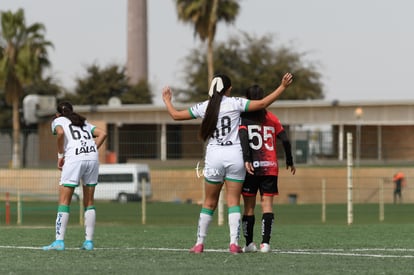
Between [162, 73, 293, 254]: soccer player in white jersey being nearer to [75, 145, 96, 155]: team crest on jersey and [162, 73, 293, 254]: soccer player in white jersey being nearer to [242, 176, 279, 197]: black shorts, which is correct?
[242, 176, 279, 197]: black shorts

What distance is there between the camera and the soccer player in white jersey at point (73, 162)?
43.0ft

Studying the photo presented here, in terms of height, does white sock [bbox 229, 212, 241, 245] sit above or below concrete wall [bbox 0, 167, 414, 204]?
above

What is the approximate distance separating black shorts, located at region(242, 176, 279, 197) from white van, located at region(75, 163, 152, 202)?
1356 inches

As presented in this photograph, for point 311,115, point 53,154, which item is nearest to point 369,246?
point 53,154

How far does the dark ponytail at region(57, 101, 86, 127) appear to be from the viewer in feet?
43.3

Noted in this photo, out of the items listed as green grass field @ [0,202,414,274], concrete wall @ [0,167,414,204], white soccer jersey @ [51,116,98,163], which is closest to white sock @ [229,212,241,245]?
green grass field @ [0,202,414,274]

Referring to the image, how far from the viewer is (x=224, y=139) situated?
39.7 ft

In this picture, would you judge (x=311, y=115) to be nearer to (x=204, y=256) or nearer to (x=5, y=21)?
(x=5, y=21)

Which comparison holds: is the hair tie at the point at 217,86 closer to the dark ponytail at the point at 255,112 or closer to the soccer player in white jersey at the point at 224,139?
the soccer player in white jersey at the point at 224,139

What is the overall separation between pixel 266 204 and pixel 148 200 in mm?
33537

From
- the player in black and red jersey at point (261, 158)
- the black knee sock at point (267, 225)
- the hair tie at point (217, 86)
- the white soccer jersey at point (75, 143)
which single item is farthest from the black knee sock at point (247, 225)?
the white soccer jersey at point (75, 143)

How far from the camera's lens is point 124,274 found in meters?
9.96

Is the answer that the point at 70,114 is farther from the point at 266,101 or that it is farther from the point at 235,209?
the point at 266,101

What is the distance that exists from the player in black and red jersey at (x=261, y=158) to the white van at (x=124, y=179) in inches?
1353
